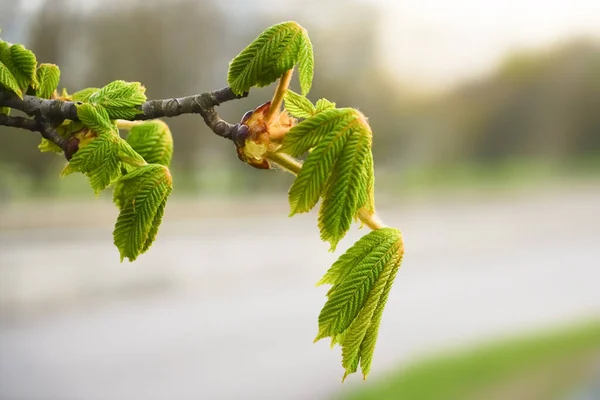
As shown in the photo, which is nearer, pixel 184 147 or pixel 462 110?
pixel 184 147

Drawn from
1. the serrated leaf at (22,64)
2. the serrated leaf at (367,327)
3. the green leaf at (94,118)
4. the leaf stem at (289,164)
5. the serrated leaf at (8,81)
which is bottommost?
the serrated leaf at (367,327)

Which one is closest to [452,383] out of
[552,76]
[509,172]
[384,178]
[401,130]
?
[384,178]

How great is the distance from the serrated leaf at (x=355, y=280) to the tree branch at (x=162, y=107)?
0.22 feet

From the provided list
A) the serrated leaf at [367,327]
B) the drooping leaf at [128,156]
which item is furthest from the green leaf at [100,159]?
the serrated leaf at [367,327]

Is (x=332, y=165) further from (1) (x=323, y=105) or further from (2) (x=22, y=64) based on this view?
(2) (x=22, y=64)

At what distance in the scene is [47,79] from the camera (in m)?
0.28

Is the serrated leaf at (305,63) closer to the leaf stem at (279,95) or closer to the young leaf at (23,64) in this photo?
the leaf stem at (279,95)

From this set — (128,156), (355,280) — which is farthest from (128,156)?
(355,280)

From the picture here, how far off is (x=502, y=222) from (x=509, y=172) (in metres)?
0.32

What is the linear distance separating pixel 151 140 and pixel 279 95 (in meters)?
0.13

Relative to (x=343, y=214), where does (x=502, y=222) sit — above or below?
above

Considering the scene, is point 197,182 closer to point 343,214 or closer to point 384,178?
point 384,178

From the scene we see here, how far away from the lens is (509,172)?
2.80 m

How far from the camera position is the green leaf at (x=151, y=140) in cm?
33
